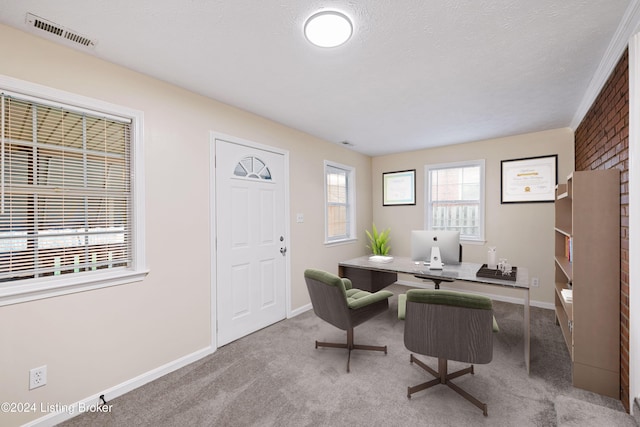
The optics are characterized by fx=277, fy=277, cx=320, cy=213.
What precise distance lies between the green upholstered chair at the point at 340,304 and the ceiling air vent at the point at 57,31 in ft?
7.90

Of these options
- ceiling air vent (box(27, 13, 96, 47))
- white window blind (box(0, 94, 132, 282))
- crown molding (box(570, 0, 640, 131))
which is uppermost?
ceiling air vent (box(27, 13, 96, 47))

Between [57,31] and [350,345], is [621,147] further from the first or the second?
[57,31]

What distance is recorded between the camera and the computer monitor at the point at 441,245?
304 cm

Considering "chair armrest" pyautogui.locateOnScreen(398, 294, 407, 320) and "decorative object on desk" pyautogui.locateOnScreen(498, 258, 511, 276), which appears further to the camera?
"decorative object on desk" pyautogui.locateOnScreen(498, 258, 511, 276)

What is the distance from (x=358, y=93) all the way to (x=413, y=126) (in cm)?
131

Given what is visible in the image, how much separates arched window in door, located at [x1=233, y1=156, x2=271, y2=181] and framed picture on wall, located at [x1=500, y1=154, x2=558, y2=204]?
3.59 meters

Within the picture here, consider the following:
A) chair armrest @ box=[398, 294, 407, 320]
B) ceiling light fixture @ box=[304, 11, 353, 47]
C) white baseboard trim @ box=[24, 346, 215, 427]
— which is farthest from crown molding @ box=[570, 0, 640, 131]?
white baseboard trim @ box=[24, 346, 215, 427]

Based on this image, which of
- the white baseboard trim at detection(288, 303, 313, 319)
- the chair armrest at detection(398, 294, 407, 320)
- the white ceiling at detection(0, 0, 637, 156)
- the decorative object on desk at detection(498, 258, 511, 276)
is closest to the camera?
the white ceiling at detection(0, 0, 637, 156)

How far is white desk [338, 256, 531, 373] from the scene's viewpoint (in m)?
2.37

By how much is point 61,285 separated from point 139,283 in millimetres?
495

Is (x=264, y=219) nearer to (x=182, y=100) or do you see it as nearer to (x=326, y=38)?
(x=182, y=100)

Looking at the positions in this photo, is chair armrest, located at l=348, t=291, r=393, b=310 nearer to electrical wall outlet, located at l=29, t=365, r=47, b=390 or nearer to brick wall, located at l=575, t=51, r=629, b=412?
brick wall, located at l=575, t=51, r=629, b=412

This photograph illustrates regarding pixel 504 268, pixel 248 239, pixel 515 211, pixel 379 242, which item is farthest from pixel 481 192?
pixel 248 239

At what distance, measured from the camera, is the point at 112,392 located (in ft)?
6.96
